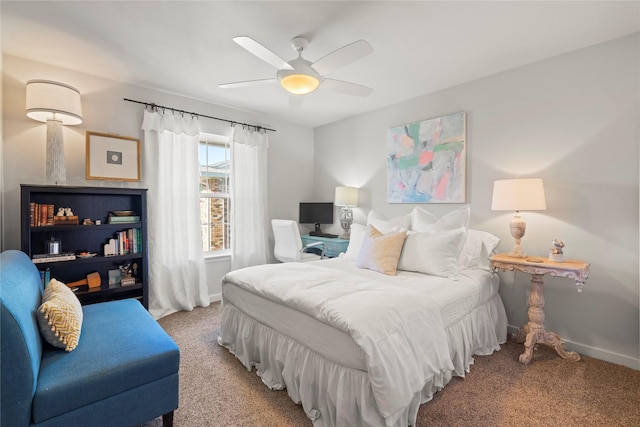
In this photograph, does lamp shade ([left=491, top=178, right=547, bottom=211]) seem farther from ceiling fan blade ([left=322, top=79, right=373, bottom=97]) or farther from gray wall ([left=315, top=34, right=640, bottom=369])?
ceiling fan blade ([left=322, top=79, right=373, bottom=97])

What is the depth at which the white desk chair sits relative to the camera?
370 cm

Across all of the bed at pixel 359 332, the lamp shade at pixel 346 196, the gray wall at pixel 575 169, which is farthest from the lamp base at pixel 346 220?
the bed at pixel 359 332

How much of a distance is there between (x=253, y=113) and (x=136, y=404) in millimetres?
3616


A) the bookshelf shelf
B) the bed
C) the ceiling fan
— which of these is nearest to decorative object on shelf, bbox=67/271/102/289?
the bookshelf shelf

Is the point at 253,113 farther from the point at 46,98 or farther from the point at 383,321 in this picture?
the point at 383,321

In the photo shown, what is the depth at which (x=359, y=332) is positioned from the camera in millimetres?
1455

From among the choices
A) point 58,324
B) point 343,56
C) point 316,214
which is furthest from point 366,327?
point 316,214

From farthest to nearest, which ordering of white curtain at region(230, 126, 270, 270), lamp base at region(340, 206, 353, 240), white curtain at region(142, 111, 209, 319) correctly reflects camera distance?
lamp base at region(340, 206, 353, 240) → white curtain at region(230, 126, 270, 270) → white curtain at region(142, 111, 209, 319)

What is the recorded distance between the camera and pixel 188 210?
11.7 feet

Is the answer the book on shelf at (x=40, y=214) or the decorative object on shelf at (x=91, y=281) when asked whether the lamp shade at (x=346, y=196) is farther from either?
the book on shelf at (x=40, y=214)

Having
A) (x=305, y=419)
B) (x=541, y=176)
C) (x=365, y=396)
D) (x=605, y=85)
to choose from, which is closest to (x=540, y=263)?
(x=541, y=176)

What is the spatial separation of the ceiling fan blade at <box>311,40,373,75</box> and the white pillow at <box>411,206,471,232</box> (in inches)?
67.4

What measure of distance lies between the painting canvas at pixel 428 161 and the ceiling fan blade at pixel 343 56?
167 centimetres

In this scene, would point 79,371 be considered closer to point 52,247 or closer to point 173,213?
point 52,247
